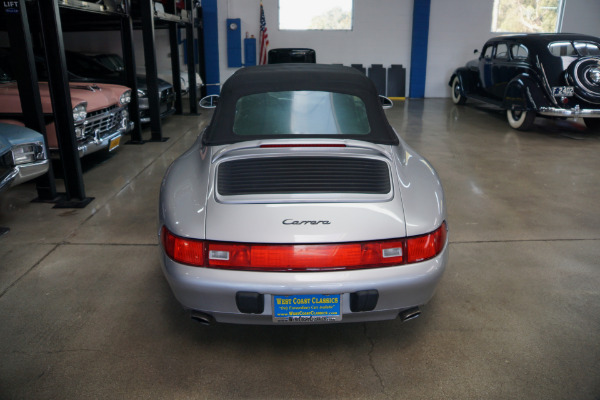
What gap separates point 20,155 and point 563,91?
25.8 ft

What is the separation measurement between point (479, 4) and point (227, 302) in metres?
14.0

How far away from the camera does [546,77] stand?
767 cm

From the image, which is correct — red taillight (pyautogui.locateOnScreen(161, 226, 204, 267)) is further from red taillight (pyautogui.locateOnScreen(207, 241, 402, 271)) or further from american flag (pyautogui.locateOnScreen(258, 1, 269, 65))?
american flag (pyautogui.locateOnScreen(258, 1, 269, 65))

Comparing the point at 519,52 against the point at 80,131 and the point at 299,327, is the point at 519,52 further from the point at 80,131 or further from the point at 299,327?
the point at 299,327

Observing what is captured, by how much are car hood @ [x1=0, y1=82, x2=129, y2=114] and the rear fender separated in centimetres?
657

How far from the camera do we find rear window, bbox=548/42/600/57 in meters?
7.98

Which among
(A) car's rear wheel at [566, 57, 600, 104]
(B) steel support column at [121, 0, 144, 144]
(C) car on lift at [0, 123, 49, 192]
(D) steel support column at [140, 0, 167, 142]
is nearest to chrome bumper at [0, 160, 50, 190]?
(C) car on lift at [0, 123, 49, 192]

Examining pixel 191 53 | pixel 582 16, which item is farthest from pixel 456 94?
pixel 191 53

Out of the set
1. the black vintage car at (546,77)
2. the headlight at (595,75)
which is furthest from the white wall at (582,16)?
the headlight at (595,75)

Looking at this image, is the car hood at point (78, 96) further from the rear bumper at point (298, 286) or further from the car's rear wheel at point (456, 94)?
the car's rear wheel at point (456, 94)

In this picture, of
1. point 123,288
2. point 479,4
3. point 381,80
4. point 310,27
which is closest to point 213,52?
point 310,27

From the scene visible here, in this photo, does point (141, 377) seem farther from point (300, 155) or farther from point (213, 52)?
point (213, 52)

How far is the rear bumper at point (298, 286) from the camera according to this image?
184 centimetres

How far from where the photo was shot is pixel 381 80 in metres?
13.4
